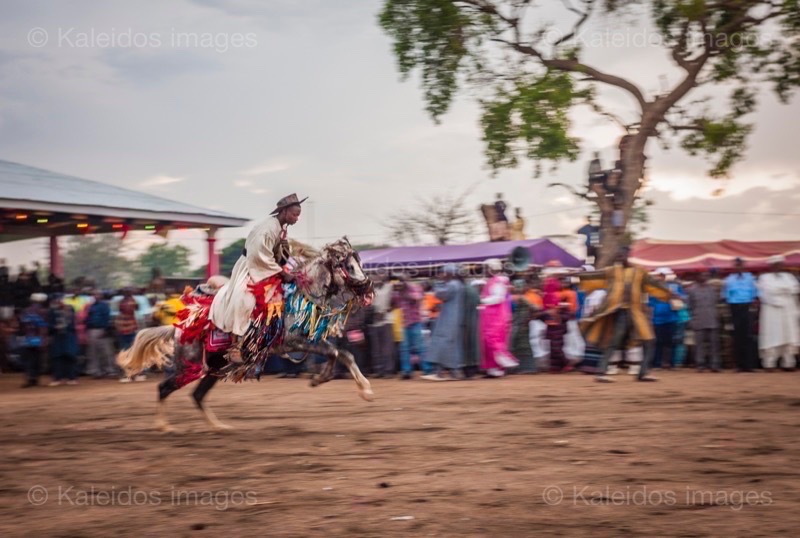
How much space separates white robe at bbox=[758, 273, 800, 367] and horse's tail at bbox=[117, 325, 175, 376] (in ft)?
37.4

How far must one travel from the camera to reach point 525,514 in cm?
573

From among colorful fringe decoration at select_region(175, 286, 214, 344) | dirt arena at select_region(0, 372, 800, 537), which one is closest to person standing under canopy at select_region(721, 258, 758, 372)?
dirt arena at select_region(0, 372, 800, 537)

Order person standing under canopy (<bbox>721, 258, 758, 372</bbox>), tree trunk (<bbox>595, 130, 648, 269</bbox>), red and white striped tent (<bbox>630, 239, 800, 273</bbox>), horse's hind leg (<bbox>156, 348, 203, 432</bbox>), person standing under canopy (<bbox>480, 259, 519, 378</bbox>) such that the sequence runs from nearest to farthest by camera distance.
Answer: horse's hind leg (<bbox>156, 348, 203, 432</bbox>) → person standing under canopy (<bbox>480, 259, 519, 378</bbox>) → person standing under canopy (<bbox>721, 258, 758, 372</bbox>) → tree trunk (<bbox>595, 130, 648, 269</bbox>) → red and white striped tent (<bbox>630, 239, 800, 273</bbox>)

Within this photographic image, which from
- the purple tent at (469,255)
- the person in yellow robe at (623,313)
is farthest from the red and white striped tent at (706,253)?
the person in yellow robe at (623,313)

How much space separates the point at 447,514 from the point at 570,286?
12.8m

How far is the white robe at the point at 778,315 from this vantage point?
1669 centimetres

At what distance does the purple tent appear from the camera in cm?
2610

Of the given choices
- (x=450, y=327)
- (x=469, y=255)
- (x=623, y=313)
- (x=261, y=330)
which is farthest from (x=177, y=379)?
(x=469, y=255)

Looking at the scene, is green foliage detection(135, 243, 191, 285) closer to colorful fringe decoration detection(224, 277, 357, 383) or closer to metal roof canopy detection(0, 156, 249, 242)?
metal roof canopy detection(0, 156, 249, 242)

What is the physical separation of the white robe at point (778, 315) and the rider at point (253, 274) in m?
10.5

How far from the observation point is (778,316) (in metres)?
16.7

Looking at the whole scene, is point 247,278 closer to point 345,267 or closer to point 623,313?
point 345,267

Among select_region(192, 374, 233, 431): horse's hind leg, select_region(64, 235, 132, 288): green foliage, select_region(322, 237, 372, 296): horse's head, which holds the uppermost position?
select_region(64, 235, 132, 288): green foliage

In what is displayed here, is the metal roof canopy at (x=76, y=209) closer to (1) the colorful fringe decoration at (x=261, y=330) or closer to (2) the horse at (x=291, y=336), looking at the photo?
(2) the horse at (x=291, y=336)
